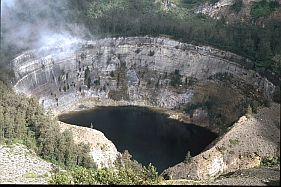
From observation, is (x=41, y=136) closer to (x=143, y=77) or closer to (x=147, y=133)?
(x=147, y=133)

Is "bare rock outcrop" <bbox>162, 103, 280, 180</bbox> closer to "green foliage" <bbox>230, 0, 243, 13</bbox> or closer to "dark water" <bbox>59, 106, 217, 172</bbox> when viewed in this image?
"dark water" <bbox>59, 106, 217, 172</bbox>

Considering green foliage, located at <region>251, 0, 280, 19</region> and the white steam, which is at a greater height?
green foliage, located at <region>251, 0, 280, 19</region>

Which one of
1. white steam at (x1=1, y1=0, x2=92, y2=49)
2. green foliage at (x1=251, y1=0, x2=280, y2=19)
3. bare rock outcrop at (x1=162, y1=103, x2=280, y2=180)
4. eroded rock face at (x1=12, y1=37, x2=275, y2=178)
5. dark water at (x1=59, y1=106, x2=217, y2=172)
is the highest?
green foliage at (x1=251, y1=0, x2=280, y2=19)

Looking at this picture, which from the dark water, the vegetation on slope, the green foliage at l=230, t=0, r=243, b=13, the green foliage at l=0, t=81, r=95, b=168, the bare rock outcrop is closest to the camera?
the green foliage at l=0, t=81, r=95, b=168

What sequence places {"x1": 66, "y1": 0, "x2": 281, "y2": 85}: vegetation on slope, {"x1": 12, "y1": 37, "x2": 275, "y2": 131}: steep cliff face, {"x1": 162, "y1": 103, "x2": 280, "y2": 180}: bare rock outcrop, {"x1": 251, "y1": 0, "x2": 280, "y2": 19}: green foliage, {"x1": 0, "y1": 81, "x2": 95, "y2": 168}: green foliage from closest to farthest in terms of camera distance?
1. {"x1": 0, "y1": 81, "x2": 95, "y2": 168}: green foliage
2. {"x1": 162, "y1": 103, "x2": 280, "y2": 180}: bare rock outcrop
3. {"x1": 66, "y1": 0, "x2": 281, "y2": 85}: vegetation on slope
4. {"x1": 12, "y1": 37, "x2": 275, "y2": 131}: steep cliff face
5. {"x1": 251, "y1": 0, "x2": 280, "y2": 19}: green foliage

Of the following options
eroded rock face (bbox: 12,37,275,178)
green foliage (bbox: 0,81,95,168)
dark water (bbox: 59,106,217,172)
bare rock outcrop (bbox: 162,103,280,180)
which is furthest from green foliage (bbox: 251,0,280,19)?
green foliage (bbox: 0,81,95,168)

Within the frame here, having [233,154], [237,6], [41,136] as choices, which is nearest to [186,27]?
[237,6]
